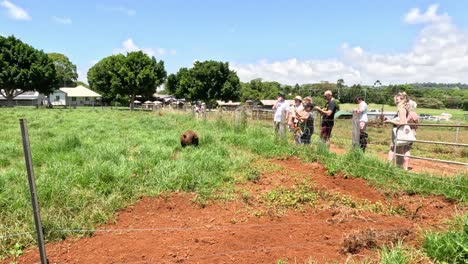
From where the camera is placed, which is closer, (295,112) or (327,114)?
(327,114)

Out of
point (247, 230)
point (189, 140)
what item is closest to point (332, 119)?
point (189, 140)

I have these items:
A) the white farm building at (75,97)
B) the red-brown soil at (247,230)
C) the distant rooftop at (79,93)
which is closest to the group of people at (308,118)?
the red-brown soil at (247,230)

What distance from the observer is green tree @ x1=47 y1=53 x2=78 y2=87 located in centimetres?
8825

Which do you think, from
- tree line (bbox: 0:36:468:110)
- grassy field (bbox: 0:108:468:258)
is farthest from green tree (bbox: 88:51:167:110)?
grassy field (bbox: 0:108:468:258)

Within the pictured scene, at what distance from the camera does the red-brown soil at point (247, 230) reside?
3.47 meters

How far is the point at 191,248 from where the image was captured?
365cm

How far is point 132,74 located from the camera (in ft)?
161

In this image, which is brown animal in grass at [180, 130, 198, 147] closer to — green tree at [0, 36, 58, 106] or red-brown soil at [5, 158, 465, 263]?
red-brown soil at [5, 158, 465, 263]

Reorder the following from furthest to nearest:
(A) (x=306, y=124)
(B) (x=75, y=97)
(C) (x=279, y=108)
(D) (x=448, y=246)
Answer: (B) (x=75, y=97)
(C) (x=279, y=108)
(A) (x=306, y=124)
(D) (x=448, y=246)

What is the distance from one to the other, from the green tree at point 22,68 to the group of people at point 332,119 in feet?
143

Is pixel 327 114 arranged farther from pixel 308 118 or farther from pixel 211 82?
pixel 211 82

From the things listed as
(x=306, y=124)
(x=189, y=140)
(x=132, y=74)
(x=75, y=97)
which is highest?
(x=132, y=74)

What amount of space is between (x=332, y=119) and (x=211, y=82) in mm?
50848

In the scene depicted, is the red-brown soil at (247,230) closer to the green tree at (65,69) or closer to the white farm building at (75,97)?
the white farm building at (75,97)
